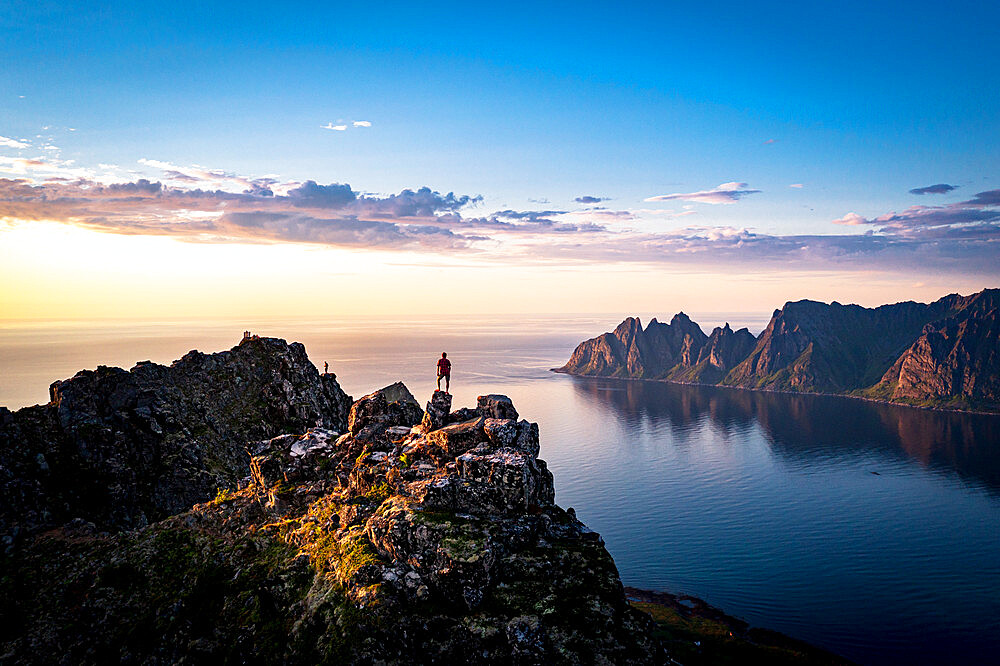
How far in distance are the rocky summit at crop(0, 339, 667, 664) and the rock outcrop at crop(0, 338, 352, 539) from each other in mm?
165

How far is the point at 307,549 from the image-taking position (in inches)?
1225

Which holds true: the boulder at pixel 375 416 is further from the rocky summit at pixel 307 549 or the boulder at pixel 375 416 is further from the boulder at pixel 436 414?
the boulder at pixel 436 414

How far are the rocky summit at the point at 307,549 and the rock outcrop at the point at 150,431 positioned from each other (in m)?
0.17

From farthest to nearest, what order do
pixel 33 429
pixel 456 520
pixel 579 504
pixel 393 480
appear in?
pixel 579 504 < pixel 33 429 < pixel 393 480 < pixel 456 520

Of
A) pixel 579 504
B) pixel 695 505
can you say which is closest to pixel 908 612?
pixel 695 505

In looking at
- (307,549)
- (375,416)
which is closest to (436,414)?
(375,416)

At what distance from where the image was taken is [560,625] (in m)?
24.5

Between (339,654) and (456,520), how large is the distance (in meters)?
7.89

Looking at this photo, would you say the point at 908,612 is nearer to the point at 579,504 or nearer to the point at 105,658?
the point at 579,504

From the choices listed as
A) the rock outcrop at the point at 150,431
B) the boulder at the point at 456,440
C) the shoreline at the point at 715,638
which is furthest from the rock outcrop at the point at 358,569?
the shoreline at the point at 715,638

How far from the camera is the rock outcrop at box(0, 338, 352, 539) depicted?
39.4 m

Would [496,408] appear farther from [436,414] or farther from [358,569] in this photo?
[358,569]

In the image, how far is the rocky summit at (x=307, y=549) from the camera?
82.5 feet

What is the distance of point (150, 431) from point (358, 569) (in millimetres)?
29093
